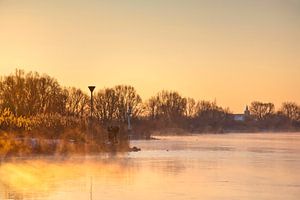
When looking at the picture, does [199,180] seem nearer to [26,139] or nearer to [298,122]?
[26,139]

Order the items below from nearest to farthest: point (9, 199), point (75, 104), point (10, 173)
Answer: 1. point (9, 199)
2. point (10, 173)
3. point (75, 104)

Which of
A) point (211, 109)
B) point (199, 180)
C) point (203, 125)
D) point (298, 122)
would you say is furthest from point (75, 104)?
point (199, 180)

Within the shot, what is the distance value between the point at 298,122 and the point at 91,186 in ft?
358

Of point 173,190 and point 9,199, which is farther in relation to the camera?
point 173,190

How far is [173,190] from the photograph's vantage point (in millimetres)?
12945

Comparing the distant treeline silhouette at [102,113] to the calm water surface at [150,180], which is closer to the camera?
the calm water surface at [150,180]

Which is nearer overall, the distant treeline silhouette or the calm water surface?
the calm water surface

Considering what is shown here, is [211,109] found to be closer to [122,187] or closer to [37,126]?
[37,126]

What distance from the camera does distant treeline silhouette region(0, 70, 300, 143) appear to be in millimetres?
31969

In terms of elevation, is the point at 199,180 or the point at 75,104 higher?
the point at 75,104

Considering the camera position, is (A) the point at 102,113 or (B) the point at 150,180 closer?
(B) the point at 150,180

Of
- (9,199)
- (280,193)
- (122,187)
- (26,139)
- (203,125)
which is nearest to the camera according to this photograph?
(9,199)

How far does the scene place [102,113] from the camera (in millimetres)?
81562

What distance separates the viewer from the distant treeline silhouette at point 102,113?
1259 inches
